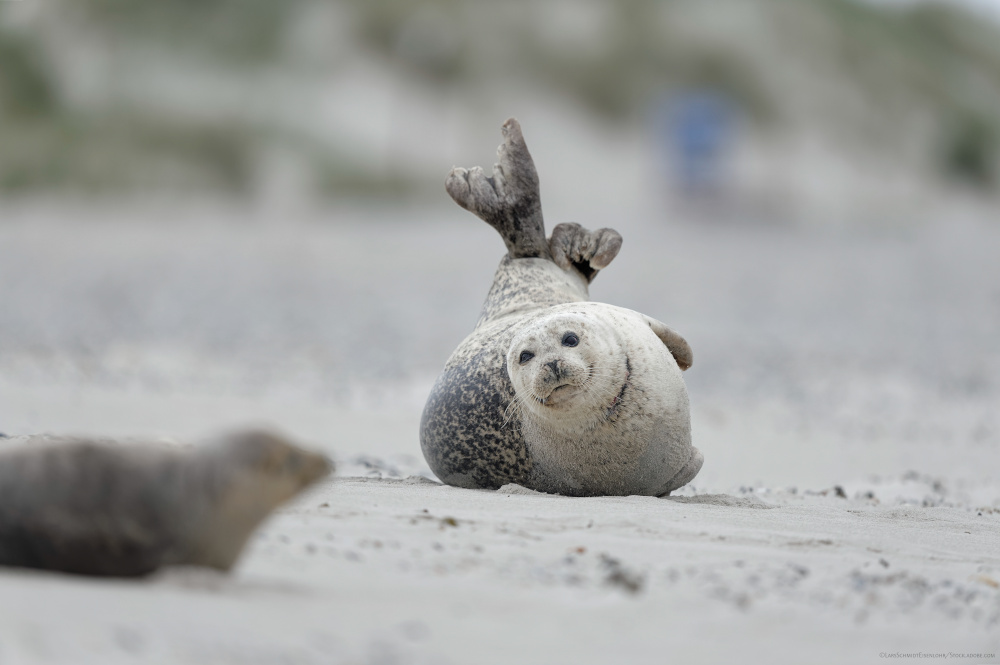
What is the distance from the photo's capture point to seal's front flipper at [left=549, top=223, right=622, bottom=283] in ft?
18.0

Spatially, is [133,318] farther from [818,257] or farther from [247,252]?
[818,257]

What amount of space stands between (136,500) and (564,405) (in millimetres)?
1898

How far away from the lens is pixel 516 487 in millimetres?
4484

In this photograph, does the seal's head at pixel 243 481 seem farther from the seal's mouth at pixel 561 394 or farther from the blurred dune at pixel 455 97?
the blurred dune at pixel 455 97

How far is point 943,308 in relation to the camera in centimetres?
1341

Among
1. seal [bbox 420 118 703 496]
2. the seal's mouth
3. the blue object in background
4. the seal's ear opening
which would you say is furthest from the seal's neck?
the blue object in background

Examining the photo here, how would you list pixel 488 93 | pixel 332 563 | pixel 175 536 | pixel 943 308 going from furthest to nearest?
1. pixel 488 93
2. pixel 943 308
3. pixel 332 563
4. pixel 175 536

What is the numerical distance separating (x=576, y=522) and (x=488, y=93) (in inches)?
1366

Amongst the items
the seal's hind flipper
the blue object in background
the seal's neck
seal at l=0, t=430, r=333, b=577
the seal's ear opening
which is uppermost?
the blue object in background

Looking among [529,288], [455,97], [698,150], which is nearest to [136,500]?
[529,288]

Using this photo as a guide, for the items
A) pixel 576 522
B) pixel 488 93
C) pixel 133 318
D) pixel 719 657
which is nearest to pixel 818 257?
pixel 133 318

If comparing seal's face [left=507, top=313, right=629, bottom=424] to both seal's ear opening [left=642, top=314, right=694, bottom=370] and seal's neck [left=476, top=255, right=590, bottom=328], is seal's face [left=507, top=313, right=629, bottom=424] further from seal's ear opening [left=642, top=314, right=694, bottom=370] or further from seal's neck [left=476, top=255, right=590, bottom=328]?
seal's neck [left=476, top=255, right=590, bottom=328]

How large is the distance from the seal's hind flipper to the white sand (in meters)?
1.20

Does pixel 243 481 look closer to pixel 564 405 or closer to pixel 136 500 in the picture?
pixel 136 500
